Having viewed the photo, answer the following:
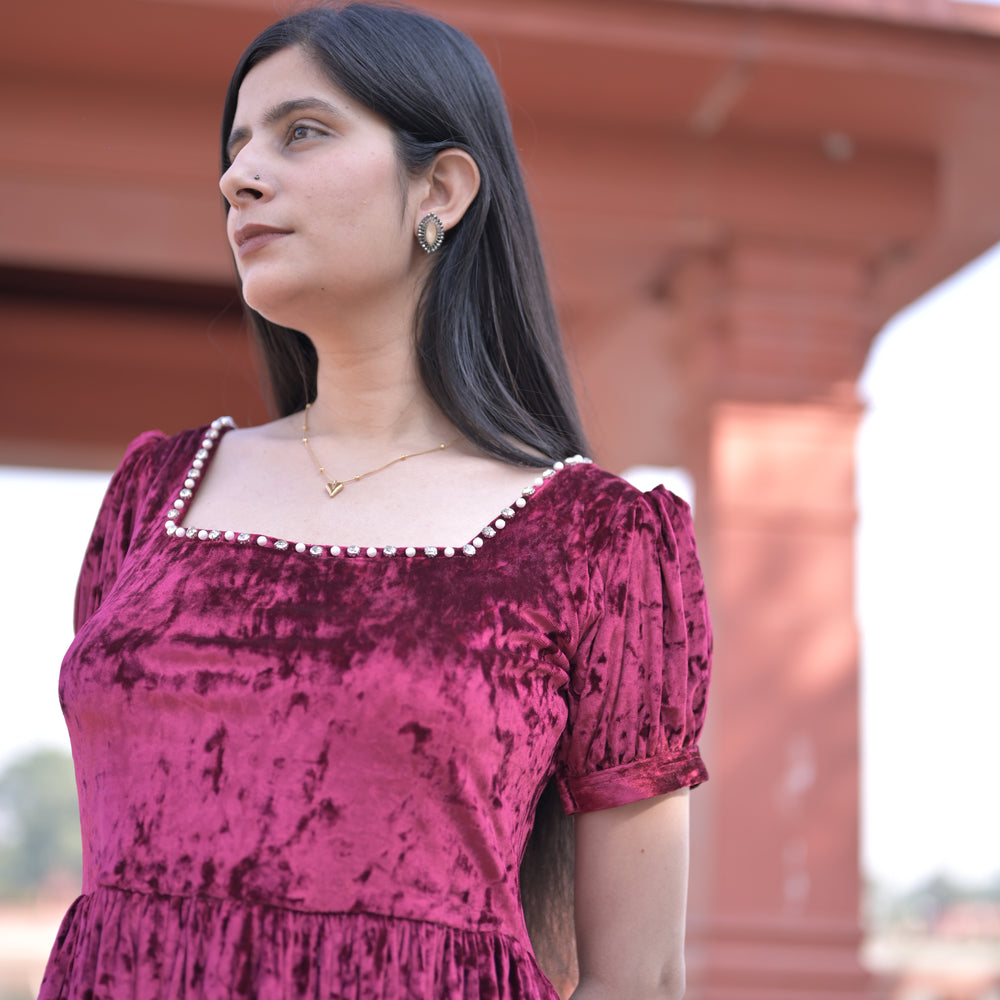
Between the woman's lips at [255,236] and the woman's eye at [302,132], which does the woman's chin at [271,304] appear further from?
the woman's eye at [302,132]

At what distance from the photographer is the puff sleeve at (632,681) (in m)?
1.38

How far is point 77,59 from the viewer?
424 centimetres

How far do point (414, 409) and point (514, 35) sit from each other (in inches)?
104

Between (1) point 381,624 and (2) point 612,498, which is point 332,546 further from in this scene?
(2) point 612,498

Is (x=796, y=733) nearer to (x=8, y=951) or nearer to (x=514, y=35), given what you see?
(x=514, y=35)

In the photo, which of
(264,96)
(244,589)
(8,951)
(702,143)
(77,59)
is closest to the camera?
(244,589)

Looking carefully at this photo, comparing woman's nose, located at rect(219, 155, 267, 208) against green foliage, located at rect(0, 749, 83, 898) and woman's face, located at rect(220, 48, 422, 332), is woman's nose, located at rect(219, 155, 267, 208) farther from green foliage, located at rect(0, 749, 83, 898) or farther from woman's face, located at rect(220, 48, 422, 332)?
green foliage, located at rect(0, 749, 83, 898)

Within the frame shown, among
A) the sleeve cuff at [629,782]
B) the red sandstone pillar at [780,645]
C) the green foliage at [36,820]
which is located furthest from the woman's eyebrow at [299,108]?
the green foliage at [36,820]

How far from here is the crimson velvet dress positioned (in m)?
1.25

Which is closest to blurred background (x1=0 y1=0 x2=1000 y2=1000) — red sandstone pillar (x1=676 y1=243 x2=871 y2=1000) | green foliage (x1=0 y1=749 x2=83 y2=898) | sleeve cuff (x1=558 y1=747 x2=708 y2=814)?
red sandstone pillar (x1=676 y1=243 x2=871 y2=1000)

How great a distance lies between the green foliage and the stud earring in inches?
1702

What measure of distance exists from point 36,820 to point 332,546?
50836mm

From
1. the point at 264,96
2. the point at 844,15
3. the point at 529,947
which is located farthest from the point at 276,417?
the point at 844,15

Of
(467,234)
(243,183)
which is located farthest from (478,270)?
(243,183)
